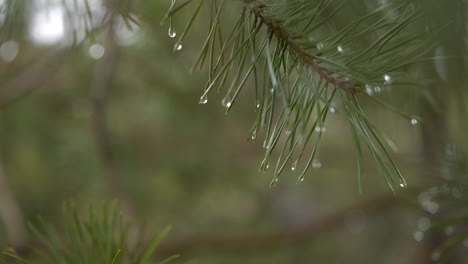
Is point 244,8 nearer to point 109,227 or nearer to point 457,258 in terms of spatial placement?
point 109,227

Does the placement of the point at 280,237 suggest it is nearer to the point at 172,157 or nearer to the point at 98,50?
the point at 172,157

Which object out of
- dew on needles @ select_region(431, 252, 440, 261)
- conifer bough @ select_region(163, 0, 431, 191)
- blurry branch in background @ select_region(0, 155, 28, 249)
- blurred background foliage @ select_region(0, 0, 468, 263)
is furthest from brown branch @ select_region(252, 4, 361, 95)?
blurry branch in background @ select_region(0, 155, 28, 249)

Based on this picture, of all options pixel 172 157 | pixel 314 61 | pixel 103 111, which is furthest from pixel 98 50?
pixel 314 61

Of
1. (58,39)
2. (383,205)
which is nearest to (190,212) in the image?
(383,205)

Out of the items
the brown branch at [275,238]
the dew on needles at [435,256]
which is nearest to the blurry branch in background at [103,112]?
the brown branch at [275,238]

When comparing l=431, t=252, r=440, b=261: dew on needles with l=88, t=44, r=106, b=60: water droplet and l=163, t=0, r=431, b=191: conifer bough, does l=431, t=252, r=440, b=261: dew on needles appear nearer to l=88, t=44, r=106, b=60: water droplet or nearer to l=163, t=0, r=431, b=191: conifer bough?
l=163, t=0, r=431, b=191: conifer bough

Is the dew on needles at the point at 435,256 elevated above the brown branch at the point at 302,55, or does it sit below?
below

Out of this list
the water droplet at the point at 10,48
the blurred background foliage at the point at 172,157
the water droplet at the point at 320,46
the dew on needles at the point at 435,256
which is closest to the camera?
the water droplet at the point at 320,46

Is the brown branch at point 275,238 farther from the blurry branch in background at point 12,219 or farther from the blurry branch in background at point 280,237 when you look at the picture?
the blurry branch in background at point 12,219
